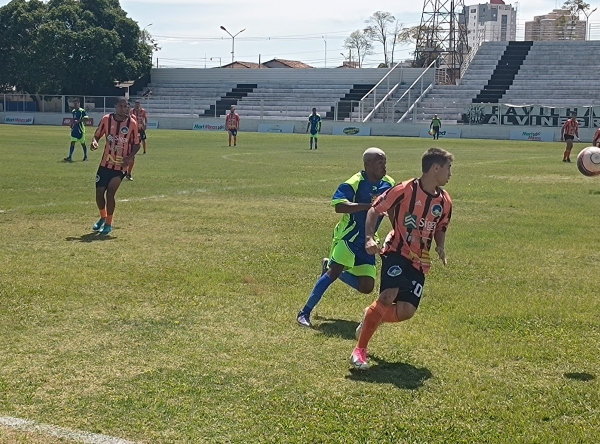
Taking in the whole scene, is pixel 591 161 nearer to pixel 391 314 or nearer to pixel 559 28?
pixel 391 314

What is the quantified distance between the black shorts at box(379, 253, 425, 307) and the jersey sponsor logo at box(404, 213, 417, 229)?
24 centimetres

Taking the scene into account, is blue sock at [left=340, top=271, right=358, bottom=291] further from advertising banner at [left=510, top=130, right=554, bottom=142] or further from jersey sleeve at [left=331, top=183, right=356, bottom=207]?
advertising banner at [left=510, top=130, right=554, bottom=142]

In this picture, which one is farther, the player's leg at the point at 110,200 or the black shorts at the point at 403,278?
the player's leg at the point at 110,200

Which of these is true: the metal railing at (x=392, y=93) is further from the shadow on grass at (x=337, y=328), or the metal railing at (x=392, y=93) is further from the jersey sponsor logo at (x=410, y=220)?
the jersey sponsor logo at (x=410, y=220)

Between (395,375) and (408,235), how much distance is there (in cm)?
103

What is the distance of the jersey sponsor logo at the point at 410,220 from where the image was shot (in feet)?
21.0

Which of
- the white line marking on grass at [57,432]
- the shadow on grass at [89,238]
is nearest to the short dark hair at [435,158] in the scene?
the white line marking on grass at [57,432]

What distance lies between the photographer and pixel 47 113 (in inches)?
2537

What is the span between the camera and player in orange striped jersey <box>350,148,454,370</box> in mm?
6344

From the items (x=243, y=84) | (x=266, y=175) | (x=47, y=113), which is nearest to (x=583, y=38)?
(x=243, y=84)

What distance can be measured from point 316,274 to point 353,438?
4858 mm

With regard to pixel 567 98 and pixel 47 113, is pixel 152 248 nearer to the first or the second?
pixel 567 98

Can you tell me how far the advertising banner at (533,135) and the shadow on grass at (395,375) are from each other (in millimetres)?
44791

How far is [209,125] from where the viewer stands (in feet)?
194
